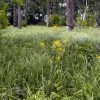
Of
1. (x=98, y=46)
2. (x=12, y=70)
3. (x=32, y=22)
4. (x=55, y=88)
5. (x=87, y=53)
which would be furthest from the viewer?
(x=32, y=22)

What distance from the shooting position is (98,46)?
920 cm

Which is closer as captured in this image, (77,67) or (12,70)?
(12,70)

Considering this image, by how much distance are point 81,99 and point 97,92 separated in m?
0.31

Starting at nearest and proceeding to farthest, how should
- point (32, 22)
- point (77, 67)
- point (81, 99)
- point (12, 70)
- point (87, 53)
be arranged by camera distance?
point (81, 99), point (12, 70), point (77, 67), point (87, 53), point (32, 22)

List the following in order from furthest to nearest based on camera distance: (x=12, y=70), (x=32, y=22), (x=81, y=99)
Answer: (x=32, y=22) → (x=12, y=70) → (x=81, y=99)

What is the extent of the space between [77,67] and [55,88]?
1506 millimetres

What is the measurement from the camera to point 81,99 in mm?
4852

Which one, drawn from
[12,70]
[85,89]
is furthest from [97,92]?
[12,70]

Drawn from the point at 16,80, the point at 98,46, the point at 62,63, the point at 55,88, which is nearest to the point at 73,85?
the point at 55,88

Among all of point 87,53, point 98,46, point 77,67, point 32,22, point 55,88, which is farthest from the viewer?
point 32,22

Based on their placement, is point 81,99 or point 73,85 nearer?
point 81,99

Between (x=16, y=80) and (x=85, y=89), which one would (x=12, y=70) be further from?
(x=85, y=89)

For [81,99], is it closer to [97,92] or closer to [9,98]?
[97,92]

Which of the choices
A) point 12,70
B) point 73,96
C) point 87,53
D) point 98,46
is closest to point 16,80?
point 12,70
